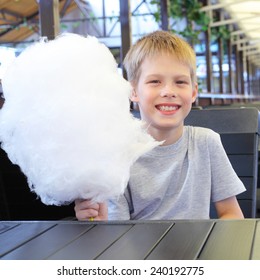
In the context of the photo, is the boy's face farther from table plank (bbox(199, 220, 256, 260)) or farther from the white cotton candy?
table plank (bbox(199, 220, 256, 260))

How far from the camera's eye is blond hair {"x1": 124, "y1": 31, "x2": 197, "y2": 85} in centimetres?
124

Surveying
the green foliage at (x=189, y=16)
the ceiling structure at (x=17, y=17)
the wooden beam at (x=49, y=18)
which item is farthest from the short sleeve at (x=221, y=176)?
the green foliage at (x=189, y=16)

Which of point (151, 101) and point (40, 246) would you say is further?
point (151, 101)

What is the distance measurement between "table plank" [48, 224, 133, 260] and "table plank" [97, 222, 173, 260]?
1cm

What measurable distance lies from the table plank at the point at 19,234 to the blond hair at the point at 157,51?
57cm

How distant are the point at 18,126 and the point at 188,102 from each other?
532 mm

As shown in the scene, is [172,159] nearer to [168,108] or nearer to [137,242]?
[168,108]

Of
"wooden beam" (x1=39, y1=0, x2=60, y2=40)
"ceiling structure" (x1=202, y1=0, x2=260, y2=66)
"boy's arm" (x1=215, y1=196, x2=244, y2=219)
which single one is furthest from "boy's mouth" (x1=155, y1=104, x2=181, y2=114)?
"ceiling structure" (x1=202, y1=0, x2=260, y2=66)

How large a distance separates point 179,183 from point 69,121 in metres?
0.48

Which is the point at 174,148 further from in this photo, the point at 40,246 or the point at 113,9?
the point at 113,9

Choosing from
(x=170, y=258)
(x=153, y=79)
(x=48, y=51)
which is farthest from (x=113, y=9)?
(x=170, y=258)

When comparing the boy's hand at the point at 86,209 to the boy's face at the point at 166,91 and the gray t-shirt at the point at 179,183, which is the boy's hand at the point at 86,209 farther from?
the boy's face at the point at 166,91

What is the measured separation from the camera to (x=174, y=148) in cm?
125

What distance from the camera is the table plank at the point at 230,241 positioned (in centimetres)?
63
